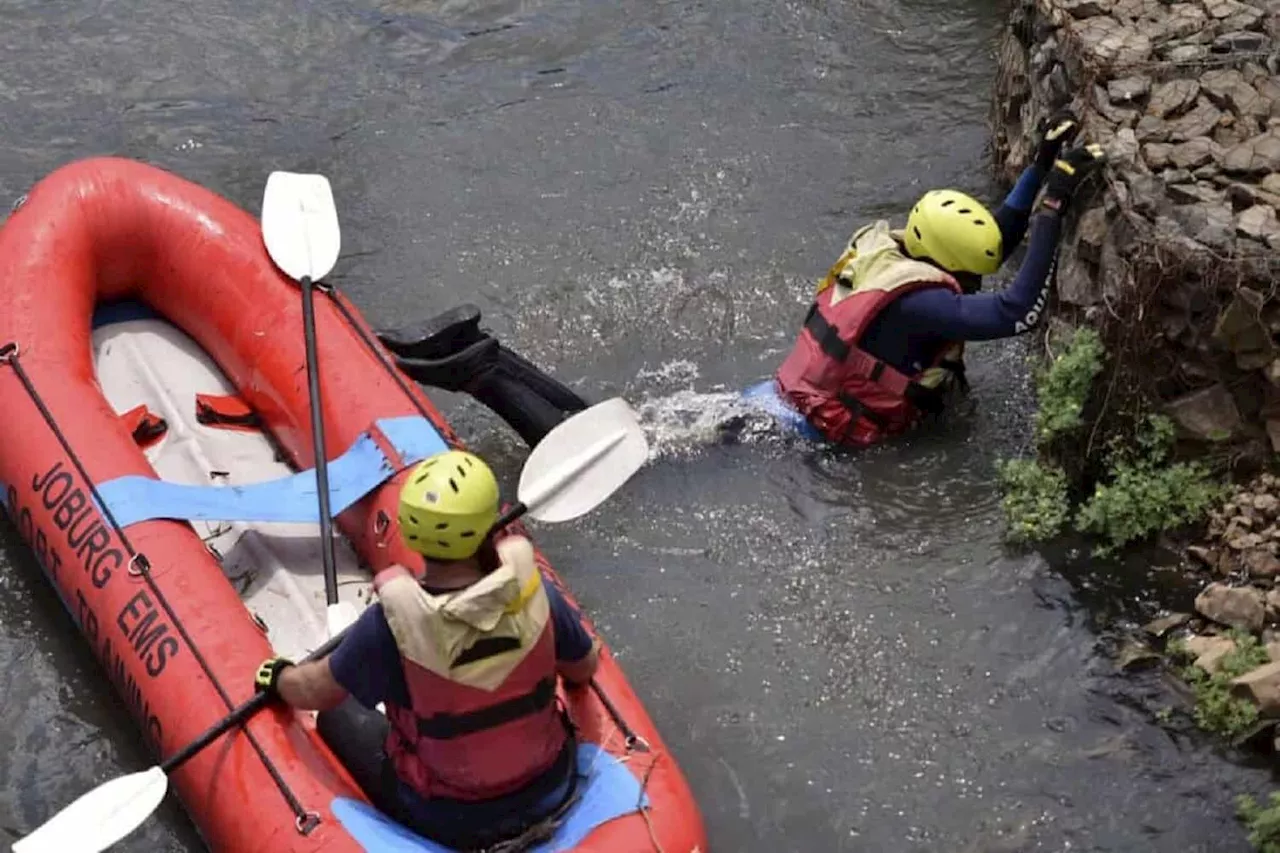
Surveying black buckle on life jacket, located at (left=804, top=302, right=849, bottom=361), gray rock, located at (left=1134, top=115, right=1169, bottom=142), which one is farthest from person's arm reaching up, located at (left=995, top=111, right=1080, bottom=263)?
black buckle on life jacket, located at (left=804, top=302, right=849, bottom=361)

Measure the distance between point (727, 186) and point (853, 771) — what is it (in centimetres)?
358

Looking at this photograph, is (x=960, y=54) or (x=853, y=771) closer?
(x=853, y=771)

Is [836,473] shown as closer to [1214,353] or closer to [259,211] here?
[1214,353]

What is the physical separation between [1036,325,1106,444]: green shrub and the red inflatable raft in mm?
1764

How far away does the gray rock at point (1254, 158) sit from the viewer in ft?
16.9

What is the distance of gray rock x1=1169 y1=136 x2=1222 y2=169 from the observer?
5.21 meters

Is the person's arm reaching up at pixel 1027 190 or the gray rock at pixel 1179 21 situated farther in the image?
the gray rock at pixel 1179 21

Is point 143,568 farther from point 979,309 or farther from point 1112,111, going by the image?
point 1112,111

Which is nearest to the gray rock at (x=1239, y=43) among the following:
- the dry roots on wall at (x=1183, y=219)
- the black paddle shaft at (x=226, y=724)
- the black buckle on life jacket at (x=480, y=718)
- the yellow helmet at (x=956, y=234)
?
the dry roots on wall at (x=1183, y=219)

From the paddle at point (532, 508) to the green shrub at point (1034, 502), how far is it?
1572 mm

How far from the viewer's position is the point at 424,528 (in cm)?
344

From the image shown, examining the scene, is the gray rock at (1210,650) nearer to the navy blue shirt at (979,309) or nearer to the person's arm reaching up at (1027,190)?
the navy blue shirt at (979,309)

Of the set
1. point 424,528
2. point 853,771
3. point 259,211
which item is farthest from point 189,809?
point 259,211

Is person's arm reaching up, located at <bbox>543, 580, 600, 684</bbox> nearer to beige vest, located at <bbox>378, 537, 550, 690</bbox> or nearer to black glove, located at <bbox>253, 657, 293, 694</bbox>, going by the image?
beige vest, located at <bbox>378, 537, 550, 690</bbox>
